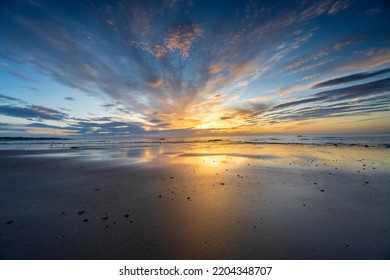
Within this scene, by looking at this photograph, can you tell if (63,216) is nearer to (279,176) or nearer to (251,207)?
(251,207)

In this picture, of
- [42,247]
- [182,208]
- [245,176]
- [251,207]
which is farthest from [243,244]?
[245,176]

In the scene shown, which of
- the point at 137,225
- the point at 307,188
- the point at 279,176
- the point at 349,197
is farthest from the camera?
the point at 279,176

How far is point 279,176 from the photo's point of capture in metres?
11.8

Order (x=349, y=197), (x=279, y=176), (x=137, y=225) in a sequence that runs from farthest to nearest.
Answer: (x=279, y=176), (x=349, y=197), (x=137, y=225)

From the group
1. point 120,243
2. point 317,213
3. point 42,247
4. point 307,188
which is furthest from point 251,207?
point 42,247

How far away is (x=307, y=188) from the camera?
30.0ft

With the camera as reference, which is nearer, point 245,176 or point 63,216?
point 63,216

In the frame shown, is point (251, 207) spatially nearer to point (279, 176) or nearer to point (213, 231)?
point (213, 231)

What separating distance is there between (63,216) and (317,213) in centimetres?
957

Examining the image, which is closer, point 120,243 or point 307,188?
point 120,243

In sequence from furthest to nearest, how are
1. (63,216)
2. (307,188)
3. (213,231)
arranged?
(307,188) < (63,216) < (213,231)
